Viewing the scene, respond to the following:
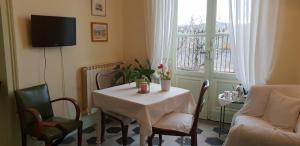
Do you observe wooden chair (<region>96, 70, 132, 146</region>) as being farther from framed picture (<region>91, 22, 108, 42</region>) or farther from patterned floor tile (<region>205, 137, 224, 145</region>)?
patterned floor tile (<region>205, 137, 224, 145</region>)

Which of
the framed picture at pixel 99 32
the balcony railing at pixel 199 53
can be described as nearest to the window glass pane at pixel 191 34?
the balcony railing at pixel 199 53

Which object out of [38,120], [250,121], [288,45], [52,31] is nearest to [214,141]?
[250,121]

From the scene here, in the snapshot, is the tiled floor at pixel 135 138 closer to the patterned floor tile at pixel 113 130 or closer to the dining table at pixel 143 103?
the patterned floor tile at pixel 113 130

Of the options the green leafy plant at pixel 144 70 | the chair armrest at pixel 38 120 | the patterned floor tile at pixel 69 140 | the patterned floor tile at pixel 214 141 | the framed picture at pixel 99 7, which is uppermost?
the framed picture at pixel 99 7

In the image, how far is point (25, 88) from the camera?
8.50 feet

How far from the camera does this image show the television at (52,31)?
2654mm

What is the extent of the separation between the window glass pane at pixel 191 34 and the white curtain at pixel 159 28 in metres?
0.14

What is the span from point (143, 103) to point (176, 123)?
42 centimetres

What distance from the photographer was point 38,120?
2.26 meters

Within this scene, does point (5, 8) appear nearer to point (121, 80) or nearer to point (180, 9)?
point (121, 80)

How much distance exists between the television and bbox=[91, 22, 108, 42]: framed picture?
19.7 inches

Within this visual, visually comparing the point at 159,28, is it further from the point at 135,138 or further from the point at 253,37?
the point at 135,138

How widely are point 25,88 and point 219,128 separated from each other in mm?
2556

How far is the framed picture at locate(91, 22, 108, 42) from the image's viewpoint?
3.61 meters
